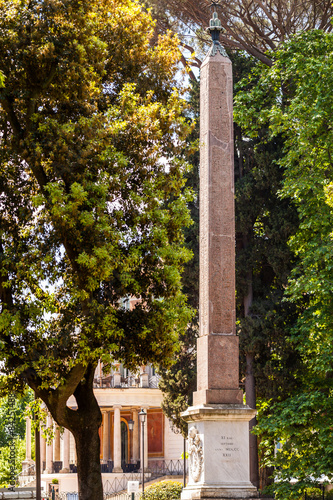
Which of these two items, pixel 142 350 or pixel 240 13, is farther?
pixel 240 13

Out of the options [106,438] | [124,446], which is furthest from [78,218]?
[124,446]

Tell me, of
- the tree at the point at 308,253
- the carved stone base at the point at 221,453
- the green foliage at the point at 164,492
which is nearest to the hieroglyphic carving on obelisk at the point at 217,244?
the carved stone base at the point at 221,453

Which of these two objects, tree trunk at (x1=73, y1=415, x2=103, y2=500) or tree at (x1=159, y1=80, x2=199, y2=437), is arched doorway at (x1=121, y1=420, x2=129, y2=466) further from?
tree trunk at (x1=73, y1=415, x2=103, y2=500)

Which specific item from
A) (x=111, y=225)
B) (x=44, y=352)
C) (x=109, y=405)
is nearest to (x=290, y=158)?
(x=111, y=225)

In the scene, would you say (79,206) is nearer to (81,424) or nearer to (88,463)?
(81,424)

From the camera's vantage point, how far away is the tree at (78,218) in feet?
44.5

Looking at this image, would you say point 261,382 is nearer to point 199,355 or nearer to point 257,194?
point 257,194

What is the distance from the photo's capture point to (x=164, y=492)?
84.7 ft

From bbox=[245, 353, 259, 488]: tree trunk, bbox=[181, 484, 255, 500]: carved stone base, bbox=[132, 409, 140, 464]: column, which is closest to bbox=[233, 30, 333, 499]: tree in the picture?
bbox=[245, 353, 259, 488]: tree trunk

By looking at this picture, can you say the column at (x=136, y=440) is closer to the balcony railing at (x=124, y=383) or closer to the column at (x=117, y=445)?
the balcony railing at (x=124, y=383)

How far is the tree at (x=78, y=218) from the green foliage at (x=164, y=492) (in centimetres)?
1229

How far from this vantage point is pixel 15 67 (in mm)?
14164

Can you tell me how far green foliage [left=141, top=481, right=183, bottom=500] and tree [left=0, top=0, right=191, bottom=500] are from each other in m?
12.3

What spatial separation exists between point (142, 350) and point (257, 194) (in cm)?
903
